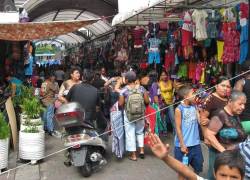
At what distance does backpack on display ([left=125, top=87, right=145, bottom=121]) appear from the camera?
23.8 feet

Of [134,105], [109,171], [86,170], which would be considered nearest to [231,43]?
[134,105]

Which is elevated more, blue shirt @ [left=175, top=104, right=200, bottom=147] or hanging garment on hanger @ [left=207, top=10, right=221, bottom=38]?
hanging garment on hanger @ [left=207, top=10, right=221, bottom=38]

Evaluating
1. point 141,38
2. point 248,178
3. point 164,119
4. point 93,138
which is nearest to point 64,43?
point 141,38

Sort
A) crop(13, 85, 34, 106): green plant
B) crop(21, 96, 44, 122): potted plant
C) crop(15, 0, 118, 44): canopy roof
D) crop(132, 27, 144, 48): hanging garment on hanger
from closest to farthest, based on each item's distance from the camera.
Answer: crop(21, 96, 44, 122): potted plant, crop(13, 85, 34, 106): green plant, crop(132, 27, 144, 48): hanging garment on hanger, crop(15, 0, 118, 44): canopy roof

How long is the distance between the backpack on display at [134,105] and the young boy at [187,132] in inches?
63.8

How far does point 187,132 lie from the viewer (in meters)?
5.71

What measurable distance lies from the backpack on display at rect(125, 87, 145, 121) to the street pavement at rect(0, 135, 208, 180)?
852mm

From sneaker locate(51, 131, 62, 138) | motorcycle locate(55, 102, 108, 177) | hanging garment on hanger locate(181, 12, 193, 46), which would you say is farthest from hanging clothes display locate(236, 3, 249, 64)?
sneaker locate(51, 131, 62, 138)

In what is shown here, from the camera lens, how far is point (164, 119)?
9570mm

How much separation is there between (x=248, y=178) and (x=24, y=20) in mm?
Result: 7624

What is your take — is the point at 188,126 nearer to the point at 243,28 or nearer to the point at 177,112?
the point at 177,112

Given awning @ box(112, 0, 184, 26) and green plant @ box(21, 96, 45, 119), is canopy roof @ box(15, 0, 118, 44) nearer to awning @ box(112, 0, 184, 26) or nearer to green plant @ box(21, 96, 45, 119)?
awning @ box(112, 0, 184, 26)

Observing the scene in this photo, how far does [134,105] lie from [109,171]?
46.6 inches

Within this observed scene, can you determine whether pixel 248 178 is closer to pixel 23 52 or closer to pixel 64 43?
pixel 23 52
